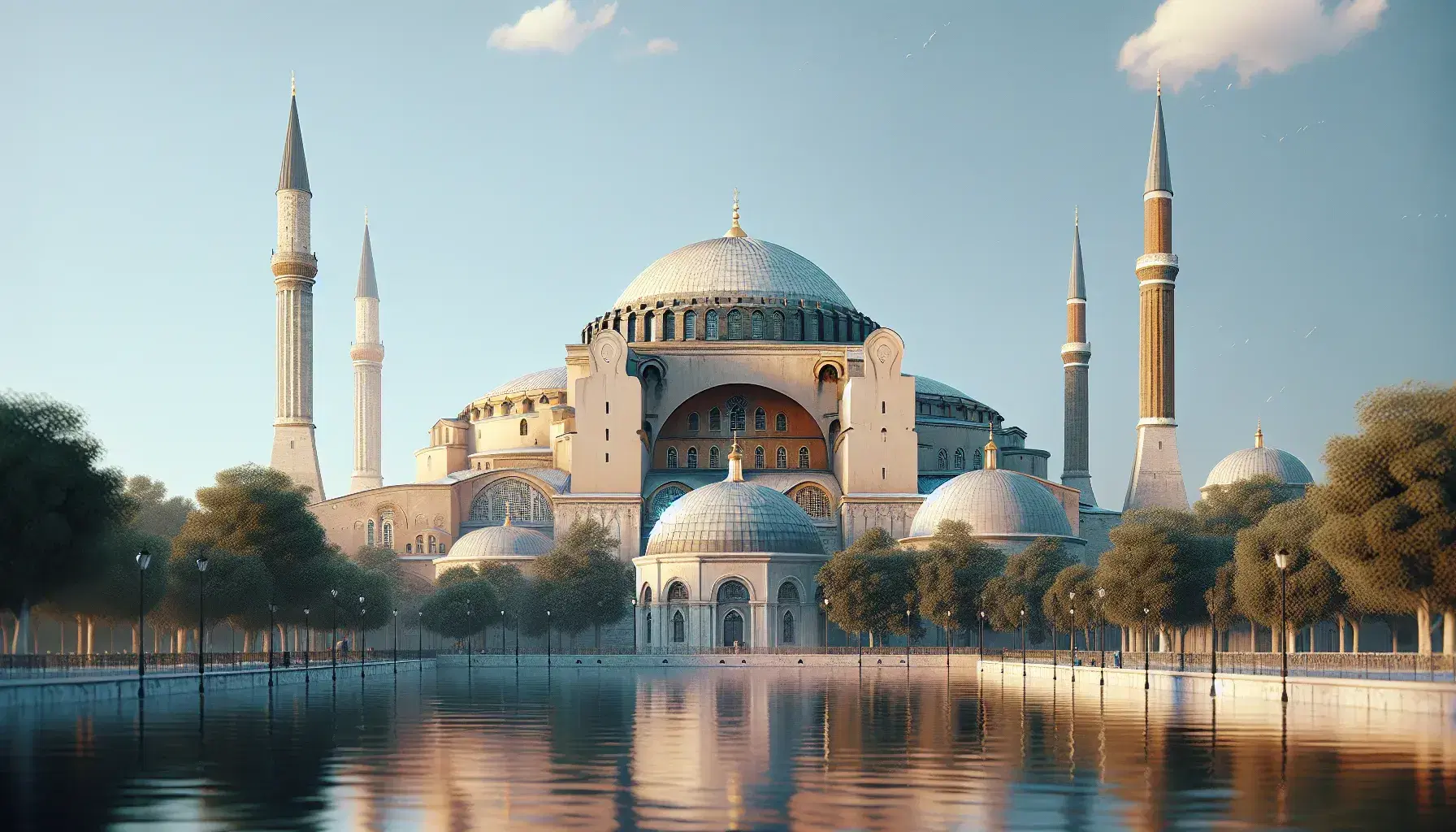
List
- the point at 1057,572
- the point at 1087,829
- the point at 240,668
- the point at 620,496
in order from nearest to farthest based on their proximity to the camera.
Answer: the point at 1087,829
the point at 240,668
the point at 1057,572
the point at 620,496

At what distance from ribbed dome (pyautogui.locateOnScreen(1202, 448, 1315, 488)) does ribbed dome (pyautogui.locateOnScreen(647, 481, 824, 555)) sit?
31650 mm

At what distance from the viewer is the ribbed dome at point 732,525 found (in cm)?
7850

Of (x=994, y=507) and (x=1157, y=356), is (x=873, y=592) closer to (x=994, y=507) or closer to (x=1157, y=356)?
(x=994, y=507)

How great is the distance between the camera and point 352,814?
13070 mm

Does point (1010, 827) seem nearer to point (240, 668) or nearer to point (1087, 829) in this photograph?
point (1087, 829)

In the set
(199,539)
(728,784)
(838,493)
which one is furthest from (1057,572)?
(728,784)

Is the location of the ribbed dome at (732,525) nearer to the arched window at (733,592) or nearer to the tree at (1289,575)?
the arched window at (733,592)

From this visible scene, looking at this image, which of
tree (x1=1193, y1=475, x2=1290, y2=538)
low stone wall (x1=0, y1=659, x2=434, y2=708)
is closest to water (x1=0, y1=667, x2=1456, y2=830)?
low stone wall (x1=0, y1=659, x2=434, y2=708)

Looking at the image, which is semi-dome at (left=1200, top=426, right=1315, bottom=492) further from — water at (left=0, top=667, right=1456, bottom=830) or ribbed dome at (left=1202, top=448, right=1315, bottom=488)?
water at (left=0, top=667, right=1456, bottom=830)

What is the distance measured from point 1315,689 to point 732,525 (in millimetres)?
49714

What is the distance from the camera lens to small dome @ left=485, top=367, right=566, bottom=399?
350 ft

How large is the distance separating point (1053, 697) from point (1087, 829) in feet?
71.8

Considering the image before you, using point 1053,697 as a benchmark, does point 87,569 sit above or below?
above

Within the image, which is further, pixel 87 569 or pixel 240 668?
pixel 240 668
